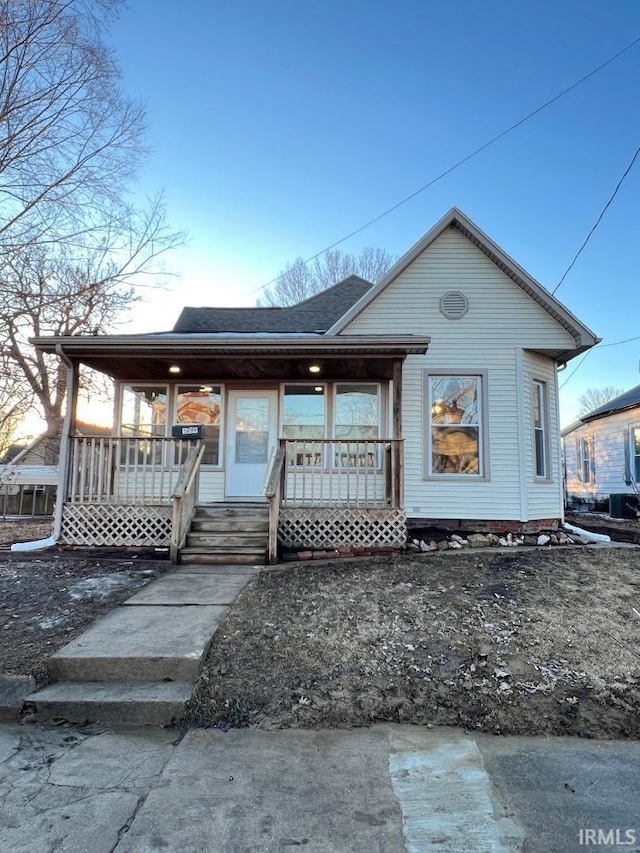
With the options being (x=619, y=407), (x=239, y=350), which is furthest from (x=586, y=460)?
(x=239, y=350)

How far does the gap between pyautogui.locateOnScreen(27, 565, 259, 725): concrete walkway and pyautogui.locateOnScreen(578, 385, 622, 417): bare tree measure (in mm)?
55759

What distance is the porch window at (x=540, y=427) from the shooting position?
8742 millimetres

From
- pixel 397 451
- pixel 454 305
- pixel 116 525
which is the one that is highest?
pixel 454 305

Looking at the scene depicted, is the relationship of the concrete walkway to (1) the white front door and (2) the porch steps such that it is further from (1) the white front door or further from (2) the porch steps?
(1) the white front door

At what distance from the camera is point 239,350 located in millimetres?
7512

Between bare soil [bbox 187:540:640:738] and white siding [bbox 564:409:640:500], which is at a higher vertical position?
white siding [bbox 564:409:640:500]

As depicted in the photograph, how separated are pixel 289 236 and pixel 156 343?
481 inches

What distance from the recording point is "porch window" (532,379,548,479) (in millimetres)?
8742

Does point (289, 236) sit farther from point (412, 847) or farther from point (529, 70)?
point (412, 847)

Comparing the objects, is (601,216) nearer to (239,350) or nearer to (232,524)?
(239,350)

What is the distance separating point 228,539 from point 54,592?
7.60 feet

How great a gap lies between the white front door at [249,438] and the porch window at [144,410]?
142 cm

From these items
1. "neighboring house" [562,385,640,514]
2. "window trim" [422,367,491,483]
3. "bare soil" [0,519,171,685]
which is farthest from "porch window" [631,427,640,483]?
"bare soil" [0,519,171,685]

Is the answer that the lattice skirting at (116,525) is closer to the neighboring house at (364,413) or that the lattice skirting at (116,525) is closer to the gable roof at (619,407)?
the neighboring house at (364,413)
